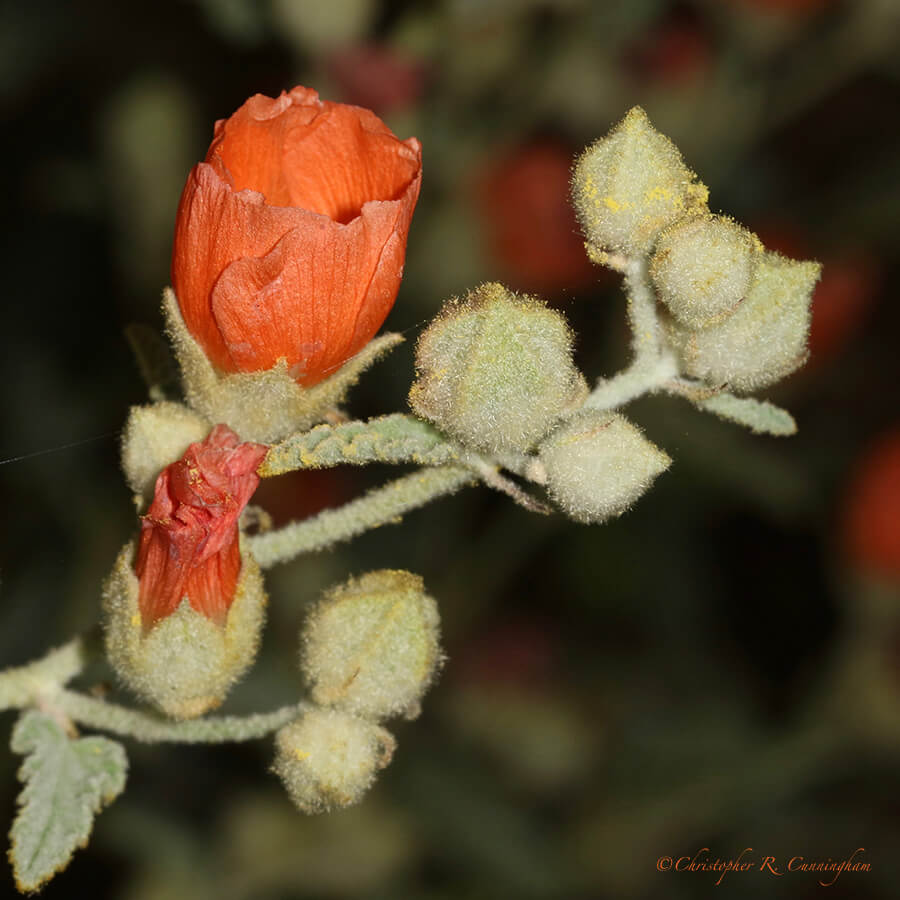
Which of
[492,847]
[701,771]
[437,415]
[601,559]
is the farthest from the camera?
[601,559]

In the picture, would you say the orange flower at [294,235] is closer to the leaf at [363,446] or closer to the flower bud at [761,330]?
the leaf at [363,446]

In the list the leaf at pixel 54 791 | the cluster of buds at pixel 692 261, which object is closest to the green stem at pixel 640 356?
the cluster of buds at pixel 692 261

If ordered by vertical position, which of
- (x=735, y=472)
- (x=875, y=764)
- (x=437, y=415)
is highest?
(x=437, y=415)

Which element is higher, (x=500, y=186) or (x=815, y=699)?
(x=500, y=186)

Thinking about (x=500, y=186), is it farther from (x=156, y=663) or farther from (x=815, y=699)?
(x=156, y=663)

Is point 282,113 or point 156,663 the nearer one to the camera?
point 156,663

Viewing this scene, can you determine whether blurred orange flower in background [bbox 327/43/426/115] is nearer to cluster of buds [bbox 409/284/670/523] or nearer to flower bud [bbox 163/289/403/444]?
flower bud [bbox 163/289/403/444]

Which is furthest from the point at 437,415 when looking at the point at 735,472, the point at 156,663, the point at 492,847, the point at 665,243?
the point at 735,472
